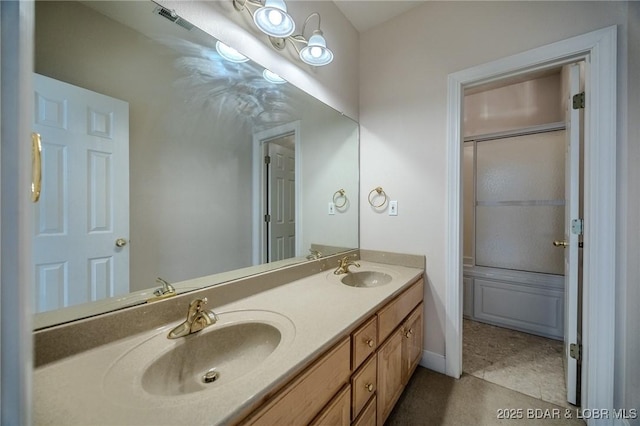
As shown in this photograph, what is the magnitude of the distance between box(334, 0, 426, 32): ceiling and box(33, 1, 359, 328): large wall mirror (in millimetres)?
812

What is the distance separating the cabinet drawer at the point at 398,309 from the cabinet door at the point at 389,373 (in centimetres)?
6

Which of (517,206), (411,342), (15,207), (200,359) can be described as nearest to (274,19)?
(15,207)

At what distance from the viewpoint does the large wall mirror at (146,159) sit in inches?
32.0

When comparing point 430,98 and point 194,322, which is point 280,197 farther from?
point 430,98

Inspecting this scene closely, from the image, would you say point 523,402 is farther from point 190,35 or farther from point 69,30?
point 69,30

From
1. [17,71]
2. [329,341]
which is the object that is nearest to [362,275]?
[329,341]

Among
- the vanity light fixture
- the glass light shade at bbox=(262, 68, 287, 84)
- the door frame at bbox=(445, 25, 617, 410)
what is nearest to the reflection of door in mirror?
the glass light shade at bbox=(262, 68, 287, 84)

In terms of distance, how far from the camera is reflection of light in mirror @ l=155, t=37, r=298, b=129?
1100 millimetres

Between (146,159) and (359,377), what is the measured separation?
126cm

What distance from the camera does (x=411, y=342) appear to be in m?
1.55

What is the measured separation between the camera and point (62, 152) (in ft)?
2.68

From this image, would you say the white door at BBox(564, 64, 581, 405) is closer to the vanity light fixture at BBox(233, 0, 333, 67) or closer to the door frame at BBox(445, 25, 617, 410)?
the door frame at BBox(445, 25, 617, 410)

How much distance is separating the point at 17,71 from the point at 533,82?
12.4ft

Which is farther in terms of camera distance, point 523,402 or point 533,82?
point 533,82
